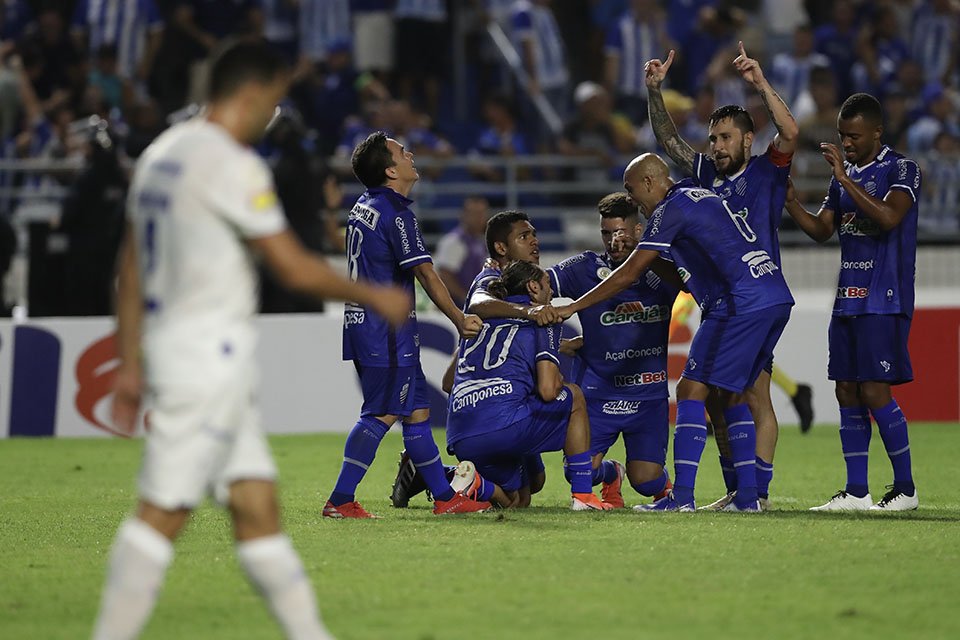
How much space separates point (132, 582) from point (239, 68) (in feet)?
5.09

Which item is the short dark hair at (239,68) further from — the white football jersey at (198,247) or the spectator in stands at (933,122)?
the spectator in stands at (933,122)

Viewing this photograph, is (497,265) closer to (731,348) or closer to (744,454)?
(731,348)

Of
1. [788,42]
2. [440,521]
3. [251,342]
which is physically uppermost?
[788,42]

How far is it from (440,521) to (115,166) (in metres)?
8.14

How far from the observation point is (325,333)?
1421 centimetres

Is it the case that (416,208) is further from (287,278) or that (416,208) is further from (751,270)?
(287,278)

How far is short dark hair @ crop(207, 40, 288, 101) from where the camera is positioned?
15.5ft

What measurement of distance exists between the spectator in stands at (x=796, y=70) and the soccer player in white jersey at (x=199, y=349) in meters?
14.8

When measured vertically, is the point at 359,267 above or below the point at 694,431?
above

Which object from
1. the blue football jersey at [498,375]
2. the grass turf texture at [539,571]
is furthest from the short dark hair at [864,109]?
the grass turf texture at [539,571]

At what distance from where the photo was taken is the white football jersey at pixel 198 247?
4.51 m

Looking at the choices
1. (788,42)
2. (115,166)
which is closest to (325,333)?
(115,166)

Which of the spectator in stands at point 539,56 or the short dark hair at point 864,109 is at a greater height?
the spectator in stands at point 539,56

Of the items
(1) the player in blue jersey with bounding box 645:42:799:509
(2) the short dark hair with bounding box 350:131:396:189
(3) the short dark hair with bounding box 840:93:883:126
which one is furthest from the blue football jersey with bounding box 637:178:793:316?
(2) the short dark hair with bounding box 350:131:396:189
